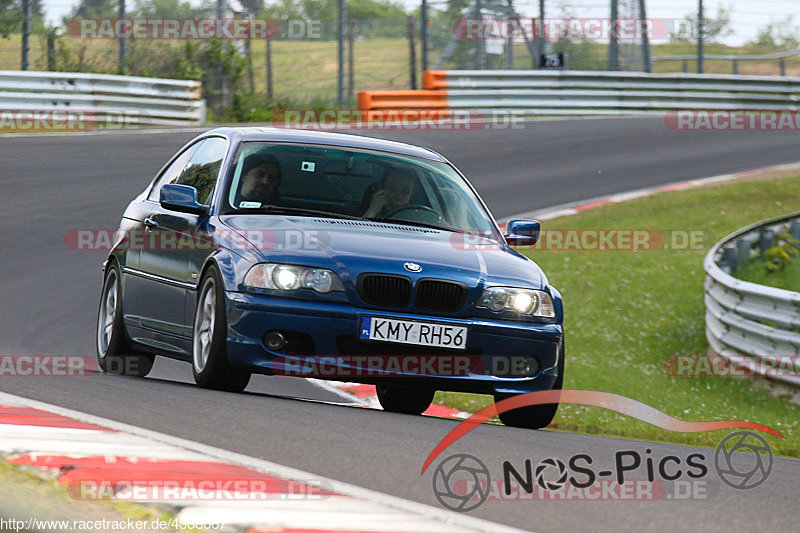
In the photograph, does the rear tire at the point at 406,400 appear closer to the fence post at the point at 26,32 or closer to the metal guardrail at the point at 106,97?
the metal guardrail at the point at 106,97

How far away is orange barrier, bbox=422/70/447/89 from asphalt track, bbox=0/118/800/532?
1.98 metres

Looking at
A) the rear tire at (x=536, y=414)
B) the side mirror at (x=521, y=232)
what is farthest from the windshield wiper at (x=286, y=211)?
the rear tire at (x=536, y=414)

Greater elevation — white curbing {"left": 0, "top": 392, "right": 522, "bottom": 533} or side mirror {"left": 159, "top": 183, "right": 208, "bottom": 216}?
side mirror {"left": 159, "top": 183, "right": 208, "bottom": 216}

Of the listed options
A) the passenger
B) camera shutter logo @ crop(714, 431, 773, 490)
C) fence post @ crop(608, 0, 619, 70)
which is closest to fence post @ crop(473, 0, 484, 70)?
fence post @ crop(608, 0, 619, 70)

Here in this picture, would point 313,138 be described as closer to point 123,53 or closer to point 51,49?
point 123,53

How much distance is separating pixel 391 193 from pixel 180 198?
4.16 ft

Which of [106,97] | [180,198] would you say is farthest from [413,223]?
[106,97]

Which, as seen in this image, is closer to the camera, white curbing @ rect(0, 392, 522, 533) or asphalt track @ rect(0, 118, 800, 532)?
white curbing @ rect(0, 392, 522, 533)

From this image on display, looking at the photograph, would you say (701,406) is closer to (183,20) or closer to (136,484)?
(136,484)

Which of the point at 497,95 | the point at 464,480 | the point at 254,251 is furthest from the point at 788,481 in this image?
the point at 497,95

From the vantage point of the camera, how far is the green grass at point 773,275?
38.8ft

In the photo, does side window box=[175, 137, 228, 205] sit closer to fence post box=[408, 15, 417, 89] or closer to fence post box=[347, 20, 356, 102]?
fence post box=[347, 20, 356, 102]

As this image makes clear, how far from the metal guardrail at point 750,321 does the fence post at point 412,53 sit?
51.7 feet

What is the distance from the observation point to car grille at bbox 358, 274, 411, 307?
6145 mm
